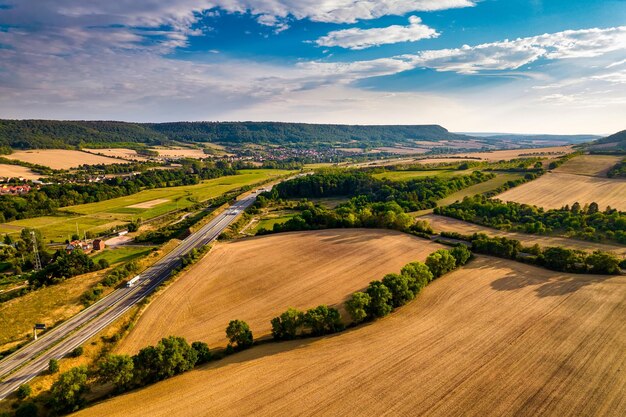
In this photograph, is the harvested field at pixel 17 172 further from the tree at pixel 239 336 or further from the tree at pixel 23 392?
the tree at pixel 239 336

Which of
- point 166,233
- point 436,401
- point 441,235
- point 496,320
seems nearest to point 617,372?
point 496,320

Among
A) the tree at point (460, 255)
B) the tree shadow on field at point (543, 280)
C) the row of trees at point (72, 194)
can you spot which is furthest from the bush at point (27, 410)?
the row of trees at point (72, 194)

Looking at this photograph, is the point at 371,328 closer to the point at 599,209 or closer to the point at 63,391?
the point at 63,391

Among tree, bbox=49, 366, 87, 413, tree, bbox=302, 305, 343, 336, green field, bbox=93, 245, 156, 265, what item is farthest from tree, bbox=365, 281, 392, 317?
green field, bbox=93, 245, 156, 265

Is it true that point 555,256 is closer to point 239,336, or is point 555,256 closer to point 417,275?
point 417,275

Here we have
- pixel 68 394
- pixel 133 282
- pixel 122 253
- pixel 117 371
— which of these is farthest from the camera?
pixel 122 253

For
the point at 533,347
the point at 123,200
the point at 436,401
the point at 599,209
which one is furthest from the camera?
the point at 123,200

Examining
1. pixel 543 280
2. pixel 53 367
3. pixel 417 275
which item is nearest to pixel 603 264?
pixel 543 280
